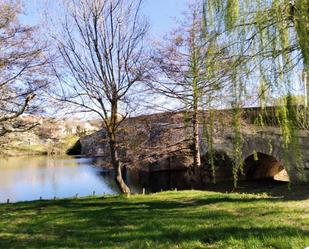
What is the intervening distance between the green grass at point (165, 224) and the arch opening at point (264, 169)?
10.8 m

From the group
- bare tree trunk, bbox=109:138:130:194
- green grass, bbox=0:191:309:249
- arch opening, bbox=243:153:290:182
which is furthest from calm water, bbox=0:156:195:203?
green grass, bbox=0:191:309:249

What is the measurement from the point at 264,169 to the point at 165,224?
16222 mm

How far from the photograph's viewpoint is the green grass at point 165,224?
5.36 meters

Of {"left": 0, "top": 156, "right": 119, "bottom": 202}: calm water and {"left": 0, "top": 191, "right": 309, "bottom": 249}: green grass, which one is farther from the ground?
{"left": 0, "top": 156, "right": 119, "bottom": 202}: calm water

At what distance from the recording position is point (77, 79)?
11.4 meters

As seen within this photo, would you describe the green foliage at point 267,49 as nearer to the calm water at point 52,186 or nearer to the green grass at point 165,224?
the green grass at point 165,224

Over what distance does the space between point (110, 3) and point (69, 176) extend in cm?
1966

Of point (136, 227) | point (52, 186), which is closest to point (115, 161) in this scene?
point (136, 227)

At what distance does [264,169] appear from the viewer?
21812mm

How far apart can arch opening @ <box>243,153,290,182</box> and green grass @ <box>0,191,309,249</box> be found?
10.8 meters

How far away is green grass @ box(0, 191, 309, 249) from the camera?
5.36 meters

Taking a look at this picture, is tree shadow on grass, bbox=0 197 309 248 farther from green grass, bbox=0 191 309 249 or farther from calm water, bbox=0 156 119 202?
calm water, bbox=0 156 119 202

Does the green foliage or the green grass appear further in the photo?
the green grass

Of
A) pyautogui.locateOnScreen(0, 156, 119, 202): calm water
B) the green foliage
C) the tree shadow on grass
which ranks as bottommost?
the tree shadow on grass
